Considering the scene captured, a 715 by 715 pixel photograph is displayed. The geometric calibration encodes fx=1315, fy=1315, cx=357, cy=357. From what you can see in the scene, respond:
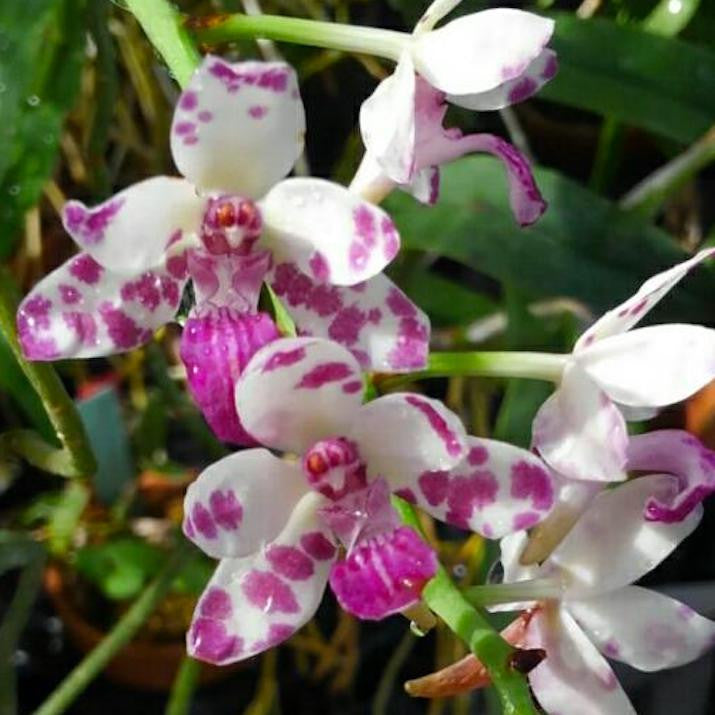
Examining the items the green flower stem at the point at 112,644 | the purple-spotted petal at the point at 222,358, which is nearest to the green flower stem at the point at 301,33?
the purple-spotted petal at the point at 222,358

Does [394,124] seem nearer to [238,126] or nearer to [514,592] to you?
[238,126]

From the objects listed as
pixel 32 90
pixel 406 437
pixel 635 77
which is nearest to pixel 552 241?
pixel 635 77

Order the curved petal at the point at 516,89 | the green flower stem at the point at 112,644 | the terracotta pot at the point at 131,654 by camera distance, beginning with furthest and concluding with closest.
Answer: the terracotta pot at the point at 131,654 < the green flower stem at the point at 112,644 < the curved petal at the point at 516,89

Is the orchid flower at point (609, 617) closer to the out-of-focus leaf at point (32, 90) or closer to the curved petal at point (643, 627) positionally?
the curved petal at point (643, 627)

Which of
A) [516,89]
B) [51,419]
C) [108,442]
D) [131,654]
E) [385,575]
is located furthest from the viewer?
[131,654]

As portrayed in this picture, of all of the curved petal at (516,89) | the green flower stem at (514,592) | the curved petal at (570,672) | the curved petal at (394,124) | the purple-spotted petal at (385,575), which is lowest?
the curved petal at (570,672)
